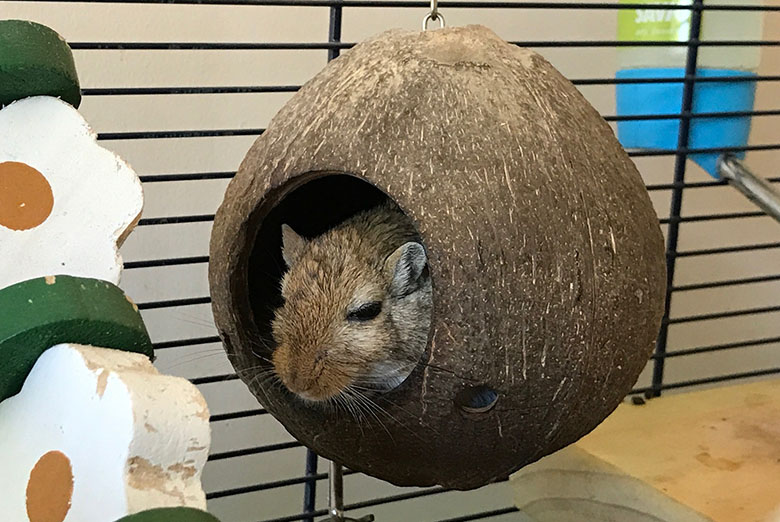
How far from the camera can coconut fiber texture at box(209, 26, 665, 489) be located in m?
0.85

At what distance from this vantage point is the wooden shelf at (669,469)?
1216 millimetres

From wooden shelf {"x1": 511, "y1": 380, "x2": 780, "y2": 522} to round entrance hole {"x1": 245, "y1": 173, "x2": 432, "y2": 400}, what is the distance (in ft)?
1.27

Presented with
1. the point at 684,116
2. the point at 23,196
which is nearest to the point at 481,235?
the point at 23,196

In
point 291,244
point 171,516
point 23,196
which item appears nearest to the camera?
point 171,516

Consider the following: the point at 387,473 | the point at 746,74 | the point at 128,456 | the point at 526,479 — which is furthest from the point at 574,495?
the point at 128,456

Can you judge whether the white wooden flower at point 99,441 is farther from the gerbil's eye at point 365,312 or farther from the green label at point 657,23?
the green label at point 657,23

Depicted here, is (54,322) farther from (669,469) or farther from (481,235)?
(669,469)

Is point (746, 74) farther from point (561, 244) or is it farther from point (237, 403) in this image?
point (237, 403)

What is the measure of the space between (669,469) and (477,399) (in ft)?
1.71

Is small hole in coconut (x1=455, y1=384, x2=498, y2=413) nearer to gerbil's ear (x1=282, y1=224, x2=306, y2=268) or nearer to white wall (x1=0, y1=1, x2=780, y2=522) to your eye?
gerbil's ear (x1=282, y1=224, x2=306, y2=268)

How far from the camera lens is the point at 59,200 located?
2.00ft

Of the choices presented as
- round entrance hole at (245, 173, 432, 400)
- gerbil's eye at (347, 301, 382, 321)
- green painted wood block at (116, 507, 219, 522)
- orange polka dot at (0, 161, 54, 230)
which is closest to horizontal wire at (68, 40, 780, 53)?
round entrance hole at (245, 173, 432, 400)

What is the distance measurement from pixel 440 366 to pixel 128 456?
0.42m

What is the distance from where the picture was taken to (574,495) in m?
1.34
